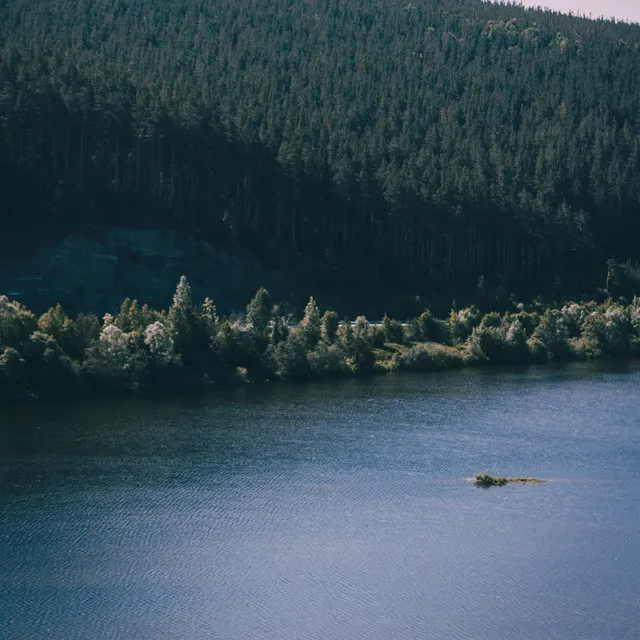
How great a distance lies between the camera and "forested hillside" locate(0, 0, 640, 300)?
11469cm

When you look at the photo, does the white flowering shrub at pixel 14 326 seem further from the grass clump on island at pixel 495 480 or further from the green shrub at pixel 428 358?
the grass clump on island at pixel 495 480

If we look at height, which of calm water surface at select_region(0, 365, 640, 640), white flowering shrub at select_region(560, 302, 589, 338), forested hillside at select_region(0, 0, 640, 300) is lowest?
calm water surface at select_region(0, 365, 640, 640)

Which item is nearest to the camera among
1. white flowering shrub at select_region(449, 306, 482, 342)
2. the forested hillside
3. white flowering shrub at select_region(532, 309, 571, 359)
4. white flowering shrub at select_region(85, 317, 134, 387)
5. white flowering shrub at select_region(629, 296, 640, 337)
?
white flowering shrub at select_region(85, 317, 134, 387)

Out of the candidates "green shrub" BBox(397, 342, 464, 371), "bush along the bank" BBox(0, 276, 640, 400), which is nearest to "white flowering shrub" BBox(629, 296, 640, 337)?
"bush along the bank" BBox(0, 276, 640, 400)

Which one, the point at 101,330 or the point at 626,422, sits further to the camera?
the point at 101,330

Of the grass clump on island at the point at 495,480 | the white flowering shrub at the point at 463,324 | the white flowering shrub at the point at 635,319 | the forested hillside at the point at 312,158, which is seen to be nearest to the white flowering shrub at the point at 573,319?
the white flowering shrub at the point at 635,319

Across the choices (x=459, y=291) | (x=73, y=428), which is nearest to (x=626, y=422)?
(x=73, y=428)

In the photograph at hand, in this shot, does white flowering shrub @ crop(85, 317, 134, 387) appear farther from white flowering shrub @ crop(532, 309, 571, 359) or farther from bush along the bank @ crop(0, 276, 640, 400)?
white flowering shrub @ crop(532, 309, 571, 359)

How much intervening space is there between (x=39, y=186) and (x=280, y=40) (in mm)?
89300

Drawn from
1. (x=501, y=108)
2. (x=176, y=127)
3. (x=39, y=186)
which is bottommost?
(x=39, y=186)

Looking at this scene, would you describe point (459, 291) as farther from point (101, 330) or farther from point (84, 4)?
point (84, 4)

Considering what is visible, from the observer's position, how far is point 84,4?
18938cm

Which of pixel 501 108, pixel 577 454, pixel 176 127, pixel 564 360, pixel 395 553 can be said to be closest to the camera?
pixel 395 553

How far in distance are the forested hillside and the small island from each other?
5986cm
